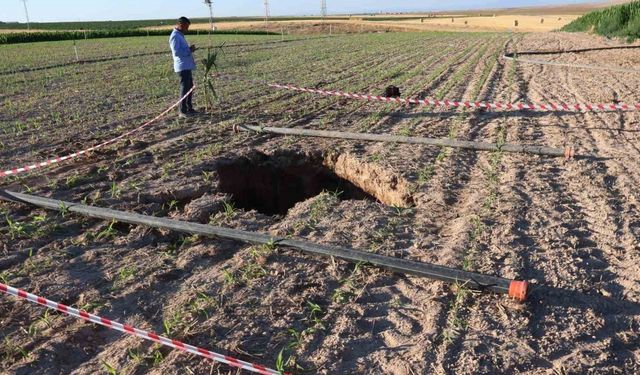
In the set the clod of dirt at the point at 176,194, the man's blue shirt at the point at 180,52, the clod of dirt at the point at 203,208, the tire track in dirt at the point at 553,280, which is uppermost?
the man's blue shirt at the point at 180,52

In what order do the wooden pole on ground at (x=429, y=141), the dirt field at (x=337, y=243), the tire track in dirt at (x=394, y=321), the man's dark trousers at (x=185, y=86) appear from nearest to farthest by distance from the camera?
the tire track in dirt at (x=394, y=321) < the dirt field at (x=337, y=243) < the wooden pole on ground at (x=429, y=141) < the man's dark trousers at (x=185, y=86)

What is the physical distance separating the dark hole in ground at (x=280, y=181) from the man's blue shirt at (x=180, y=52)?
345cm

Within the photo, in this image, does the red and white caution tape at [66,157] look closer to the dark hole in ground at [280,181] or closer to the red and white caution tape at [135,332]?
the dark hole in ground at [280,181]

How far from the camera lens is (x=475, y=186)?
19.6 feet

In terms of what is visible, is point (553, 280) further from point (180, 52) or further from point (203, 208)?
point (180, 52)

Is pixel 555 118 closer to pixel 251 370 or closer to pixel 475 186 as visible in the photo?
pixel 475 186

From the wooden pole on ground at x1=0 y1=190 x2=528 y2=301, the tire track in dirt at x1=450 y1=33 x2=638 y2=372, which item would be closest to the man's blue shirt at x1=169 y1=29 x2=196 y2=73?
the wooden pole on ground at x1=0 y1=190 x2=528 y2=301

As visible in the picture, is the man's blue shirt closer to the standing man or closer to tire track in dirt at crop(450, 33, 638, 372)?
the standing man

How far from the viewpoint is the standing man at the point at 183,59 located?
9.61m

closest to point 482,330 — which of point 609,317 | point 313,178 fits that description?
point 609,317

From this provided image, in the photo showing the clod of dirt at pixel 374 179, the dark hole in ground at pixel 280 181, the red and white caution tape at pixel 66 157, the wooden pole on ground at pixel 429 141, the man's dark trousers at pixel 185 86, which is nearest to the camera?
the clod of dirt at pixel 374 179

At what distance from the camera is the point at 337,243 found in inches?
186

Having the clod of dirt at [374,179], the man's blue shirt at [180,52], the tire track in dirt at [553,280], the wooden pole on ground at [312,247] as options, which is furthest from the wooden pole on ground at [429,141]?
the wooden pole on ground at [312,247]

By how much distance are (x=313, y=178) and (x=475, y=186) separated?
8.23ft
